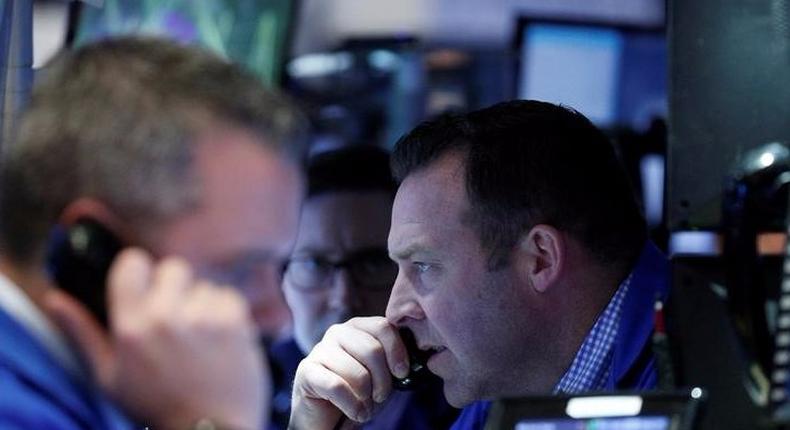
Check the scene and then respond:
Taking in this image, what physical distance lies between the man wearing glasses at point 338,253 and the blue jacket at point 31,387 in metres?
2.47

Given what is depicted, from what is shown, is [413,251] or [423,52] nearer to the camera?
[413,251]

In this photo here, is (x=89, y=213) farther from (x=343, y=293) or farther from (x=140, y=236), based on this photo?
(x=343, y=293)

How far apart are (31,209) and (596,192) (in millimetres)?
1656

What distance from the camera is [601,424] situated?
6.64 feet

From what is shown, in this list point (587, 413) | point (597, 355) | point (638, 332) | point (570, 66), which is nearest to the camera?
point (587, 413)

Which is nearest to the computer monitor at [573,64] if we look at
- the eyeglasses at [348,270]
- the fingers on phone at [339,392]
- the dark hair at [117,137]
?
the eyeglasses at [348,270]

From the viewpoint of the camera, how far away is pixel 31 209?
1.63 m

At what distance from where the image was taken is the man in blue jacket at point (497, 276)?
302 centimetres

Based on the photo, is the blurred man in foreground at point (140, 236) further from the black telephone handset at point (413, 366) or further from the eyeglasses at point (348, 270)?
the eyeglasses at point (348, 270)

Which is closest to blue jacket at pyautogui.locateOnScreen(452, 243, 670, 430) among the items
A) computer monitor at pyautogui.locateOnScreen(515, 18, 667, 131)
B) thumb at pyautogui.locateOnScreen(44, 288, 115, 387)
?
thumb at pyautogui.locateOnScreen(44, 288, 115, 387)

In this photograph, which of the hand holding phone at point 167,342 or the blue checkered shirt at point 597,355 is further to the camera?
the blue checkered shirt at point 597,355

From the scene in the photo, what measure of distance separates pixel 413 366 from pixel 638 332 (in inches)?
19.2

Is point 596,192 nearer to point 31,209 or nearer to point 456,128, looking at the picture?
point 456,128

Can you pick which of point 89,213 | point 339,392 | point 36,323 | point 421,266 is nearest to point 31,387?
point 36,323
